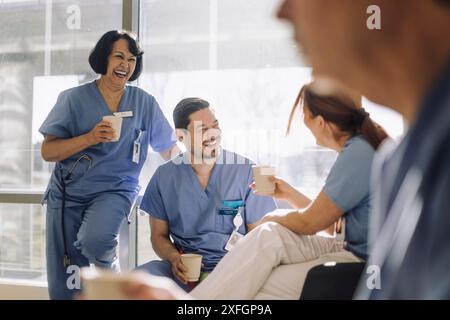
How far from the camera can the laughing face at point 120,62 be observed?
86.5 inches

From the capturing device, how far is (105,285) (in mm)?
512

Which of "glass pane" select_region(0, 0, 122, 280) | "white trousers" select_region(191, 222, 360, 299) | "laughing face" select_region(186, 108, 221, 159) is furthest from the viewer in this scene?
"glass pane" select_region(0, 0, 122, 280)

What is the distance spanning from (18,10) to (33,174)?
98cm

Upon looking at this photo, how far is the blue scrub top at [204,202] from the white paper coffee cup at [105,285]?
1.46 meters

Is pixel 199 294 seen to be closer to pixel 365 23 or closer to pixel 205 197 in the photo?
pixel 205 197

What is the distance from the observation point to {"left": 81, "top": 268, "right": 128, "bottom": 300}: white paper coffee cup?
508 mm

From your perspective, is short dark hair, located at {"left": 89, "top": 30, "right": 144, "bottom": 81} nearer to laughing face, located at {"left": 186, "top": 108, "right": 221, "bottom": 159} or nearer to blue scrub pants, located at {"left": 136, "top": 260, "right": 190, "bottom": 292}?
laughing face, located at {"left": 186, "top": 108, "right": 221, "bottom": 159}

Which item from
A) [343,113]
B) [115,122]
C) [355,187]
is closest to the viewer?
[355,187]

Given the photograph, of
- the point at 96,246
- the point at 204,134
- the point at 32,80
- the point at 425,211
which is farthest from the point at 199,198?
the point at 425,211

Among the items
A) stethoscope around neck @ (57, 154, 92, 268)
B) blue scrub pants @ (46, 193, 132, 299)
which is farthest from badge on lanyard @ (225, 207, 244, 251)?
stethoscope around neck @ (57, 154, 92, 268)

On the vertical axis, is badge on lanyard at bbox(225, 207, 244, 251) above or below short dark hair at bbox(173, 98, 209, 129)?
below

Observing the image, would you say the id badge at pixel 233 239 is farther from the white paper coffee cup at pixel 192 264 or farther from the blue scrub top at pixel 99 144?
the blue scrub top at pixel 99 144

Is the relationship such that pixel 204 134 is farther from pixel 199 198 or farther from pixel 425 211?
pixel 425 211

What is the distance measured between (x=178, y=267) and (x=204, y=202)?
0.30m
